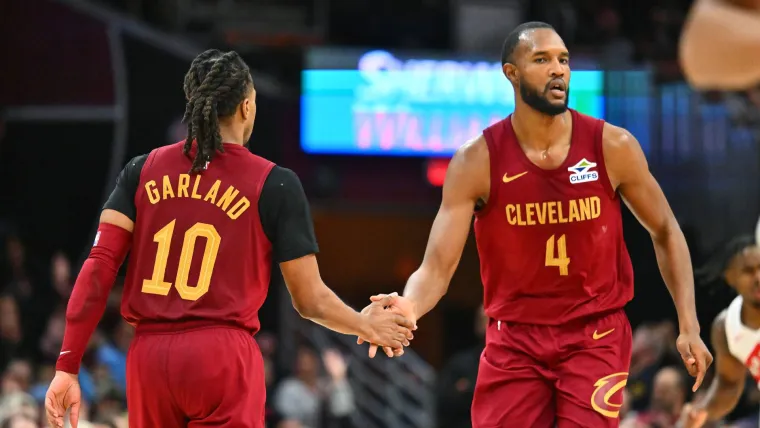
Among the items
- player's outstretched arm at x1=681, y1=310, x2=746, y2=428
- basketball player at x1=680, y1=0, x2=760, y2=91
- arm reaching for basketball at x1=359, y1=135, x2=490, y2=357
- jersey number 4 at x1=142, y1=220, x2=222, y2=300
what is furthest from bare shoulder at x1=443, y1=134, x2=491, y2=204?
basketball player at x1=680, y1=0, x2=760, y2=91

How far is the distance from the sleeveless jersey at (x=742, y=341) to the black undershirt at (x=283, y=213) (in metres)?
3.00

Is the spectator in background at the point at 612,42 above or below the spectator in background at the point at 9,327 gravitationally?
above

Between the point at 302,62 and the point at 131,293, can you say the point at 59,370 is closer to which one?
the point at 131,293

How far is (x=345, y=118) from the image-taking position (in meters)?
15.2

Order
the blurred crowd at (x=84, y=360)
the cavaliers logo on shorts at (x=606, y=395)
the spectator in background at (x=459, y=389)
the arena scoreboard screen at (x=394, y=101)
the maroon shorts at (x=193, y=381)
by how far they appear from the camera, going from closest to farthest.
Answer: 1. the maroon shorts at (x=193, y=381)
2. the cavaliers logo on shorts at (x=606, y=395)
3. the spectator in background at (x=459, y=389)
4. the blurred crowd at (x=84, y=360)
5. the arena scoreboard screen at (x=394, y=101)

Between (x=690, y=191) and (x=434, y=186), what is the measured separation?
3.96 metres

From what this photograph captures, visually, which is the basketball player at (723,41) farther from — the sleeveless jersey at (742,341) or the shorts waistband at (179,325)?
the sleeveless jersey at (742,341)

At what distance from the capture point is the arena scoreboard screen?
1513 cm

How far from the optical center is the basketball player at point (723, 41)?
3.14 metres

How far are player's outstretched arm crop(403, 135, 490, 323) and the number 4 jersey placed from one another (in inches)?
37.4

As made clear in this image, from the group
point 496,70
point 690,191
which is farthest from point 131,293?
point 496,70

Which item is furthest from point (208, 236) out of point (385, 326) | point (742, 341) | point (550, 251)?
point (742, 341)

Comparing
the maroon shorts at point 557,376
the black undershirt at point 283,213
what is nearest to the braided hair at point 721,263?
the maroon shorts at point 557,376

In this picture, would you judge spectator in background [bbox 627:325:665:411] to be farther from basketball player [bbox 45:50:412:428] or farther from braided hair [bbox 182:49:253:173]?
braided hair [bbox 182:49:253:173]
